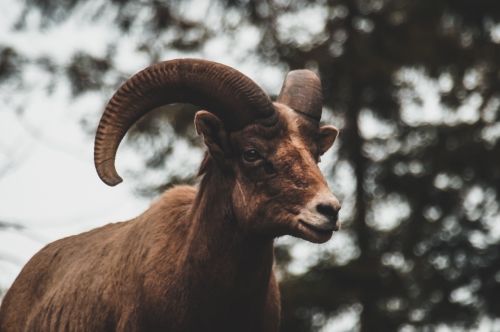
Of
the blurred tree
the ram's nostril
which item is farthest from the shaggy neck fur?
the blurred tree

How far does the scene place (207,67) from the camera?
8.53m

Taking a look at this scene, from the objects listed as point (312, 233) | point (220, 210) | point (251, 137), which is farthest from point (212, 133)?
point (312, 233)

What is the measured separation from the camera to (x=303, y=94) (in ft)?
28.8

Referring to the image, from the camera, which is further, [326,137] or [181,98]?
[326,137]

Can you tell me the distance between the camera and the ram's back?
8.66m

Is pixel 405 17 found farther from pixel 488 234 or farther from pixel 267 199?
pixel 267 199

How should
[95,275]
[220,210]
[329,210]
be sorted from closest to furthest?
[329,210], [220,210], [95,275]

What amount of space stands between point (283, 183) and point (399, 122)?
16.4 meters

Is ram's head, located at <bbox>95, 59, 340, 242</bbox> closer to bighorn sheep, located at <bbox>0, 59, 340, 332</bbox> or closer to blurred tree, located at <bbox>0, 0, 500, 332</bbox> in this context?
bighorn sheep, located at <bbox>0, 59, 340, 332</bbox>

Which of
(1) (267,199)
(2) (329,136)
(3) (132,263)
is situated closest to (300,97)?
(2) (329,136)

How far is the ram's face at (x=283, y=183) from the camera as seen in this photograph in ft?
25.3

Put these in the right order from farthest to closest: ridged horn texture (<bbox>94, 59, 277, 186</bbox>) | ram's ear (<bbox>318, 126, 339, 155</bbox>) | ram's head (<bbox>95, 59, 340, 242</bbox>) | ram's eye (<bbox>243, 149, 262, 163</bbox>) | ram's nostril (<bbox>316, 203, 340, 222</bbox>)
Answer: ram's ear (<bbox>318, 126, 339, 155</bbox>), ridged horn texture (<bbox>94, 59, 277, 186</bbox>), ram's eye (<bbox>243, 149, 262, 163</bbox>), ram's head (<bbox>95, 59, 340, 242</bbox>), ram's nostril (<bbox>316, 203, 340, 222</bbox>)

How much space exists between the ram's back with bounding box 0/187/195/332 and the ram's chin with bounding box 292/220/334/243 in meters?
1.29

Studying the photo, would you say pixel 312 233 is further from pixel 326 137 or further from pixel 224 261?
pixel 326 137
